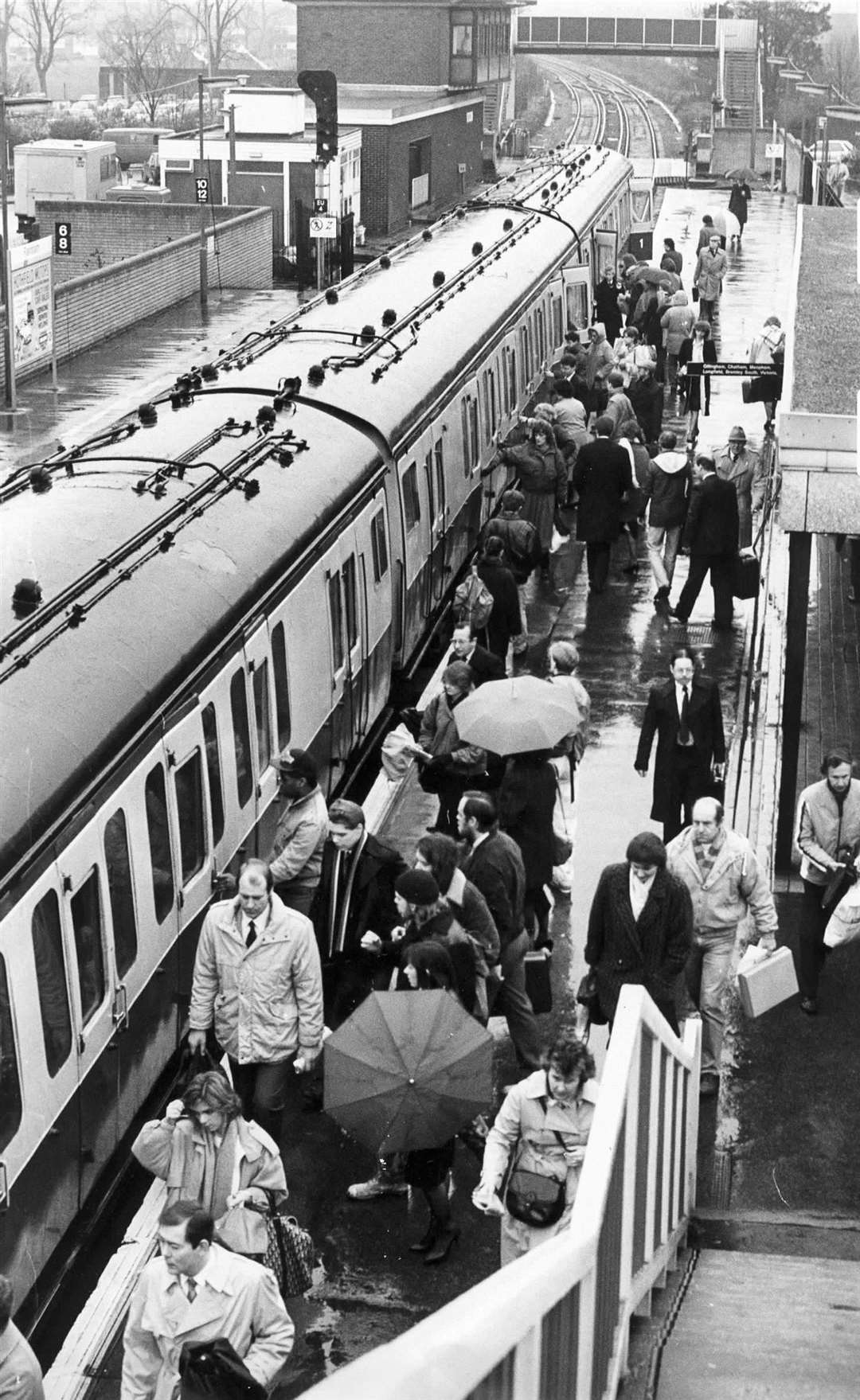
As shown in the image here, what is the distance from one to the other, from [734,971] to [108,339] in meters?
32.0

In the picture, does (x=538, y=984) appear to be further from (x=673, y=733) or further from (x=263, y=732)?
(x=673, y=733)

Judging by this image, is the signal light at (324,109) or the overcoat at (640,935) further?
the signal light at (324,109)

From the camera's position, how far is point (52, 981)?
7898mm

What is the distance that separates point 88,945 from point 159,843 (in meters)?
1.10

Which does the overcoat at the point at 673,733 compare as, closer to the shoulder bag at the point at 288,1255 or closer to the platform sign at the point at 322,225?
the shoulder bag at the point at 288,1255

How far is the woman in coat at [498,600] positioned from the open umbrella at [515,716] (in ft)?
12.4

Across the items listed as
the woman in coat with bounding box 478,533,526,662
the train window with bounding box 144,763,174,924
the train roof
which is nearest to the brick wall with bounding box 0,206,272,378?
the train roof

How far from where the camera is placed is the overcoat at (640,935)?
9.34m

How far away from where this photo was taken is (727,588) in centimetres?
1844

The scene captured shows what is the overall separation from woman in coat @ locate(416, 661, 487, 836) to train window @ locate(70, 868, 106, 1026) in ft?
13.9

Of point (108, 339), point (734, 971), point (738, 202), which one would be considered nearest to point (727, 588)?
point (734, 971)

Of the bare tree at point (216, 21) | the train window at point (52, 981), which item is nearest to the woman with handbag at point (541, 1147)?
the train window at point (52, 981)

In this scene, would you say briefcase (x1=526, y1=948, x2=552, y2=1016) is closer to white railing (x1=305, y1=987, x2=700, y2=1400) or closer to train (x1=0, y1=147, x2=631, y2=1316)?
train (x1=0, y1=147, x2=631, y2=1316)

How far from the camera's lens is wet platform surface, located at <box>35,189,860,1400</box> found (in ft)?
27.4
